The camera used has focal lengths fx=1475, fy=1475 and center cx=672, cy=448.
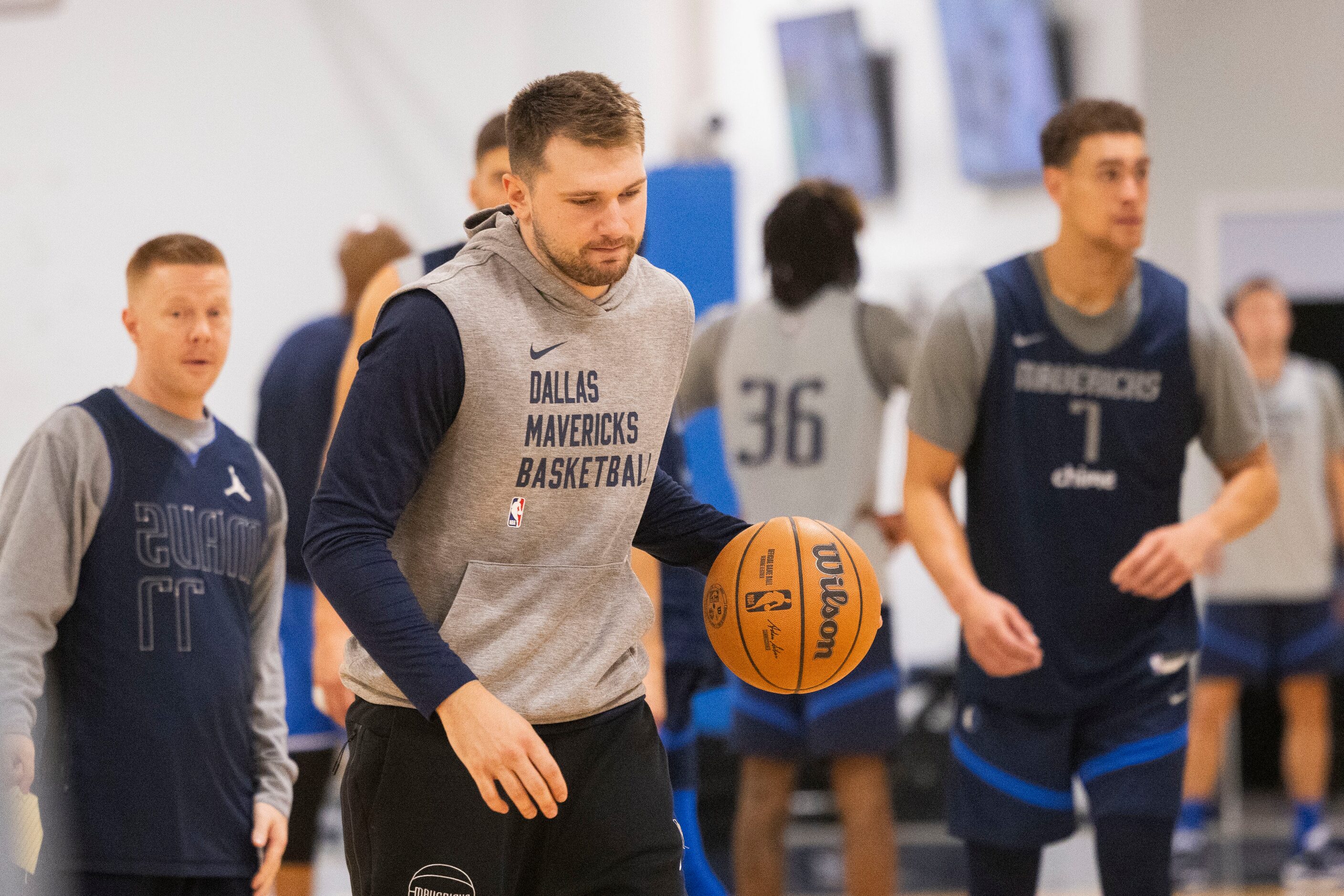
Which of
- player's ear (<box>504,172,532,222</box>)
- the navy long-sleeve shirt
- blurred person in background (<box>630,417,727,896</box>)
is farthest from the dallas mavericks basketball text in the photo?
blurred person in background (<box>630,417,727,896</box>)

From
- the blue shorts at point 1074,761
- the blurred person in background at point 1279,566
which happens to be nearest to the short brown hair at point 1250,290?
the blurred person in background at point 1279,566

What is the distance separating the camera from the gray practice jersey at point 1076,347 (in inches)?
128

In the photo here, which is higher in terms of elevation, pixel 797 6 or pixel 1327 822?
pixel 797 6

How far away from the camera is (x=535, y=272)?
206 centimetres

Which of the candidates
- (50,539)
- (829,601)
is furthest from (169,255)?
(829,601)

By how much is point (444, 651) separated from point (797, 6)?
6738 millimetres

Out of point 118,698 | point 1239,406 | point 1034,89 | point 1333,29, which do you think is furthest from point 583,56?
point 118,698

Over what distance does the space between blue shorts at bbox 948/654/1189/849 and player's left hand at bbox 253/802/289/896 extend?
1494mm

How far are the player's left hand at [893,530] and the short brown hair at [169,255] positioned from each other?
2.10 meters

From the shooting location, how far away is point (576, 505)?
2059mm

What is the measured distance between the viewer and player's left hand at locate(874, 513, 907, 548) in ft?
13.6

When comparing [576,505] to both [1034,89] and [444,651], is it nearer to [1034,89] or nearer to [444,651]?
[444,651]

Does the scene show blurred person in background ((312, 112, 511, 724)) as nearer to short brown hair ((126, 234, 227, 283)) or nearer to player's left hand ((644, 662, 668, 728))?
A: short brown hair ((126, 234, 227, 283))

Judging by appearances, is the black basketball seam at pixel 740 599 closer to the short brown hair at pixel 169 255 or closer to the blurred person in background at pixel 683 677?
the blurred person in background at pixel 683 677
